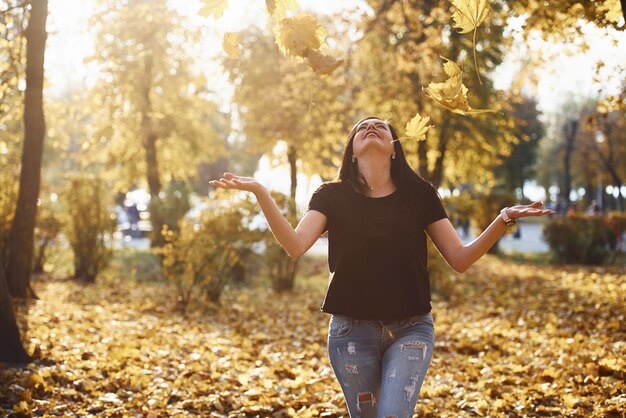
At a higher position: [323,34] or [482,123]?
[482,123]

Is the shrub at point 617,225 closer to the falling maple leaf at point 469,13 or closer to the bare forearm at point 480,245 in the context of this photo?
the bare forearm at point 480,245

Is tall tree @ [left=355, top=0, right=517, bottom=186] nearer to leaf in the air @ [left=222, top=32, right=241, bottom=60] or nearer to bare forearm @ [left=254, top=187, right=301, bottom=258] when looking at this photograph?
leaf in the air @ [left=222, top=32, right=241, bottom=60]

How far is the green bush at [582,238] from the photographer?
659 inches

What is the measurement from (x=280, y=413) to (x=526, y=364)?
9.15 ft

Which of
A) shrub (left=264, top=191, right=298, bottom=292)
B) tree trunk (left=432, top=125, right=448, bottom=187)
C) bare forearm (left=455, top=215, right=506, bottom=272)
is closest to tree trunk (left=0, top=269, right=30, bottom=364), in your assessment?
bare forearm (left=455, top=215, right=506, bottom=272)

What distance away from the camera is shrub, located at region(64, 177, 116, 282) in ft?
37.7

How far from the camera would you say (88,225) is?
11.5 m

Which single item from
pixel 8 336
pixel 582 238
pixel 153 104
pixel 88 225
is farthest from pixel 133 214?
pixel 8 336

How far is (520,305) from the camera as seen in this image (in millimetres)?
10188

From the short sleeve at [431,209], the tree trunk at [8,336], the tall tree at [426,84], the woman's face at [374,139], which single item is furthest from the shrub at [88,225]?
the short sleeve at [431,209]

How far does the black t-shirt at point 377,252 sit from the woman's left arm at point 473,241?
7 centimetres

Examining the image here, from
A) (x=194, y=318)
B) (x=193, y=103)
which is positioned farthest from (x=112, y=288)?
(x=193, y=103)

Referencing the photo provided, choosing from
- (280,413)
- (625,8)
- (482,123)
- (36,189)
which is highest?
(482,123)

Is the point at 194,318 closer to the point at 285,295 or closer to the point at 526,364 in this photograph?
the point at 285,295
